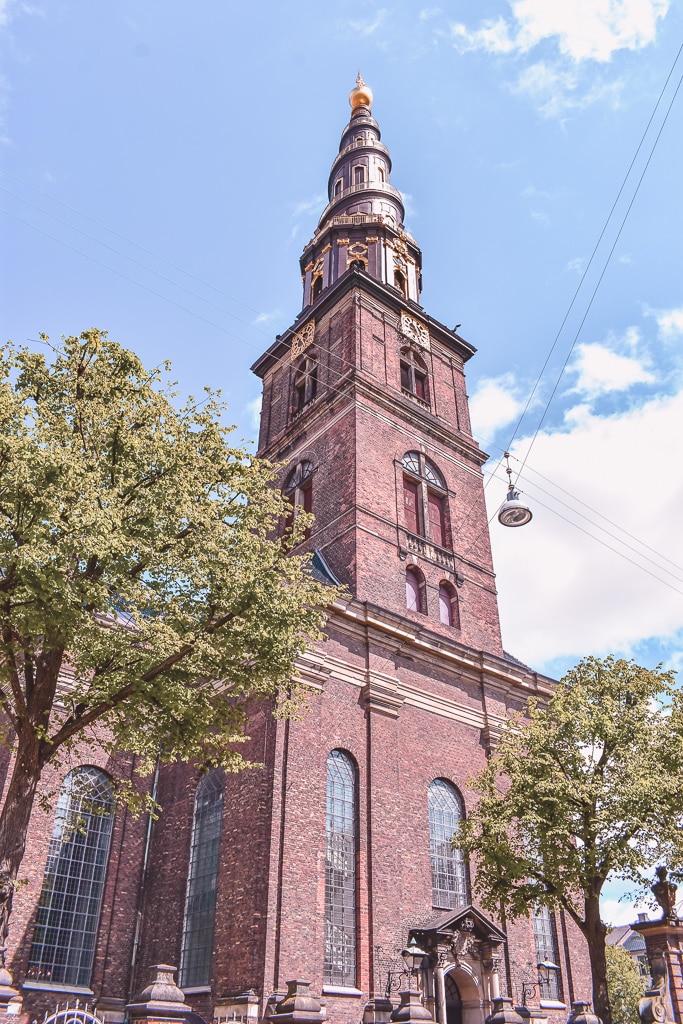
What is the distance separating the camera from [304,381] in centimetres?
3042

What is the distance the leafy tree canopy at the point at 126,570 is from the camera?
10.9m

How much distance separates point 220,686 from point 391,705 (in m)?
4.59

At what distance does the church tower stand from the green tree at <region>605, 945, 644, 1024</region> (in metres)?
31.0

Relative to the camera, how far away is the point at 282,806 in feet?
53.3

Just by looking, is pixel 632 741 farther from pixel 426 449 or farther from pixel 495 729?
pixel 426 449

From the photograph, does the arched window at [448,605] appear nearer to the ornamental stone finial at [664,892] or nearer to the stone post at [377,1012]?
the ornamental stone finial at [664,892]

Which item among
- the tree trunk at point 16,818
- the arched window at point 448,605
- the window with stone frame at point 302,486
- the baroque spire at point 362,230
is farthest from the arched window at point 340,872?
the baroque spire at point 362,230

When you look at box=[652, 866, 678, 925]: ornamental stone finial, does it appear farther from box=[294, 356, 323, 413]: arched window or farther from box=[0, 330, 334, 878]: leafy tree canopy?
box=[294, 356, 323, 413]: arched window

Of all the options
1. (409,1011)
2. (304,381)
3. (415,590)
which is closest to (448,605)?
(415,590)

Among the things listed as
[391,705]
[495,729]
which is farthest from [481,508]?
[391,705]

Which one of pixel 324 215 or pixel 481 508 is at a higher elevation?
pixel 324 215

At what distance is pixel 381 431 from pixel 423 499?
260 cm

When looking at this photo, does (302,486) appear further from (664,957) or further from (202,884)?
(664,957)

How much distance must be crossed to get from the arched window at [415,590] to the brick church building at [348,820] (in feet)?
0.26
